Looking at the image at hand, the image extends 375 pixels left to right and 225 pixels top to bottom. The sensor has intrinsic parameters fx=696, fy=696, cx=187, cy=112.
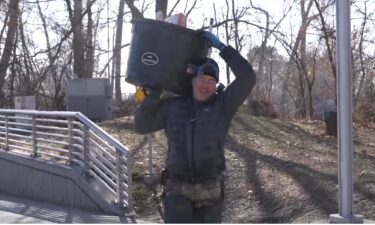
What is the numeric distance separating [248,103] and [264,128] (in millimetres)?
8677

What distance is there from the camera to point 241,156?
12117mm

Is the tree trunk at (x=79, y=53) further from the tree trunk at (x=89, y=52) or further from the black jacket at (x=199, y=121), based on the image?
the black jacket at (x=199, y=121)

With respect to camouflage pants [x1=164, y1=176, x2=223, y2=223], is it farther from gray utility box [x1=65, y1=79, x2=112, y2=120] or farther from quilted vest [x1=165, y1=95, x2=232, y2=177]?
gray utility box [x1=65, y1=79, x2=112, y2=120]

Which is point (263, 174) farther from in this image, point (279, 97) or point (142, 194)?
point (279, 97)

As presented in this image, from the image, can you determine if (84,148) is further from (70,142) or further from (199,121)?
(199,121)

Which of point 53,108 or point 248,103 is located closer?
point 248,103

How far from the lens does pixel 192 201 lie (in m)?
4.93

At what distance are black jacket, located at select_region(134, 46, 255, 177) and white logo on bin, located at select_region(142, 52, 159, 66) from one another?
285 millimetres

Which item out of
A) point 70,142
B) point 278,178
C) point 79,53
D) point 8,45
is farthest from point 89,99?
point 8,45

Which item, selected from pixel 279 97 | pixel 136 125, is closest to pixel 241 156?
pixel 136 125

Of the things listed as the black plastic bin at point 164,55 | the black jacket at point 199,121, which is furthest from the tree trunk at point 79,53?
the black jacket at point 199,121

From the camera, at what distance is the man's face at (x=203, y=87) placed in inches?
195

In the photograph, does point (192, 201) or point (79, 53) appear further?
point (79, 53)

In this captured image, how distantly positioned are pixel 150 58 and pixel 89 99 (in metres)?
16.4
